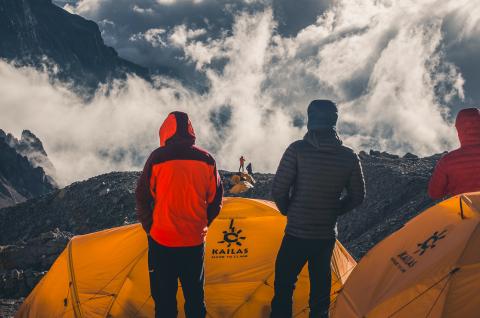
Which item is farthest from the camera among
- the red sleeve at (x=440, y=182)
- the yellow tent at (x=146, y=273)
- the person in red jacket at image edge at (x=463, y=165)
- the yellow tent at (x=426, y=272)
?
the yellow tent at (x=146, y=273)

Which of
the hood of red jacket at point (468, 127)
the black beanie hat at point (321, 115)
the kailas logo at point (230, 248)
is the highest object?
the black beanie hat at point (321, 115)

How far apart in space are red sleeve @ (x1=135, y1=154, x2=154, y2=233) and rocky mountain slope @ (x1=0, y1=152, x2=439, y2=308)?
8.12m

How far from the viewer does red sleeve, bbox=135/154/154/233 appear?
5.80m

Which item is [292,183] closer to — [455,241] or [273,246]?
[455,241]

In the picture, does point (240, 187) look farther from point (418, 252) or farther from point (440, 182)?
point (418, 252)

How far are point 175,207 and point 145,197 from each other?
0.38 meters

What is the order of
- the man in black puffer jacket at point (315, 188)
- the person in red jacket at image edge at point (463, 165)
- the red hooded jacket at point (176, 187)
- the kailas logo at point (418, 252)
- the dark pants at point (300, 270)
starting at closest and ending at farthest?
the kailas logo at point (418, 252) < the red hooded jacket at point (176, 187) < the man in black puffer jacket at point (315, 188) < the dark pants at point (300, 270) < the person in red jacket at image edge at point (463, 165)

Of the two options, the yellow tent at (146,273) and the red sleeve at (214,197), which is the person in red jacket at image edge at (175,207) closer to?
the red sleeve at (214,197)

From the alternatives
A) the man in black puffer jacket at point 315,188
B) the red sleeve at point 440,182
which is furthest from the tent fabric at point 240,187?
the man in black puffer jacket at point 315,188

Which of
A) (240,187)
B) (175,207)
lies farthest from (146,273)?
(240,187)

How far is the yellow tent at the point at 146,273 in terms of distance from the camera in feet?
26.2

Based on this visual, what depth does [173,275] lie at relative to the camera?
594 cm

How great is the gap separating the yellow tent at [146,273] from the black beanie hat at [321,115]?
2999mm

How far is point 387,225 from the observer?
60.3 ft
